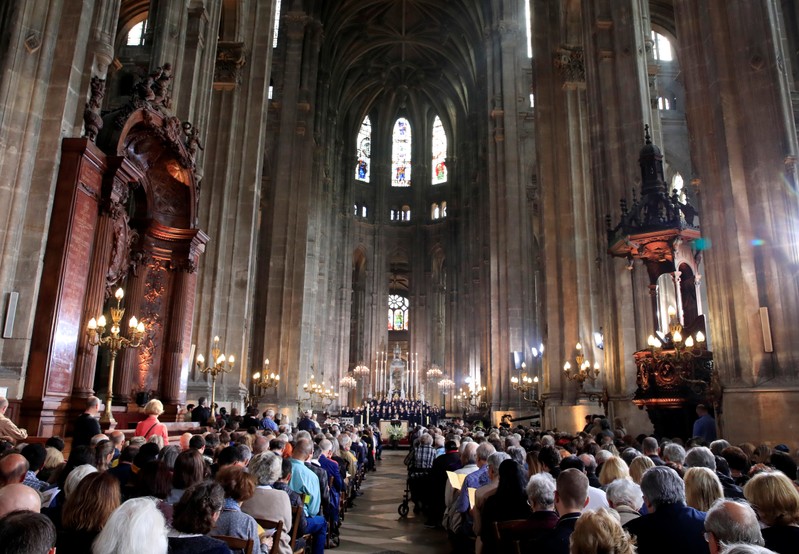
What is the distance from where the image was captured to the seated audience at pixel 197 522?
108 inches

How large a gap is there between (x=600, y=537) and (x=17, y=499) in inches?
101

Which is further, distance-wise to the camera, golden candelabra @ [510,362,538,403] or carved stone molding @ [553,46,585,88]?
golden candelabra @ [510,362,538,403]

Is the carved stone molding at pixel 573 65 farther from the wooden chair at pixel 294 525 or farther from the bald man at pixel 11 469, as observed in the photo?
the bald man at pixel 11 469

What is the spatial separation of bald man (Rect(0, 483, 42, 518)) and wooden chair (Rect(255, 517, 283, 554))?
1487mm

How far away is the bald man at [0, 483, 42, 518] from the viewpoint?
2686 millimetres

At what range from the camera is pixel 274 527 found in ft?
13.4

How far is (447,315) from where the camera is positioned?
45781mm

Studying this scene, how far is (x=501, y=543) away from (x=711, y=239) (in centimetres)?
745

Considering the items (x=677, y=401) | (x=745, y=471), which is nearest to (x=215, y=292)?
(x=677, y=401)

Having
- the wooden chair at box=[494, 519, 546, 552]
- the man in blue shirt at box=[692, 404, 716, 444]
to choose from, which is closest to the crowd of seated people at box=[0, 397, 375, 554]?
the wooden chair at box=[494, 519, 546, 552]

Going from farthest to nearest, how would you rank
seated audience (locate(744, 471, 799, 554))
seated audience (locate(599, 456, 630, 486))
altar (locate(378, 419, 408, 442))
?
altar (locate(378, 419, 408, 442)) < seated audience (locate(599, 456, 630, 486)) < seated audience (locate(744, 471, 799, 554))

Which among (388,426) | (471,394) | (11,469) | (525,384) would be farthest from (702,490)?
(471,394)

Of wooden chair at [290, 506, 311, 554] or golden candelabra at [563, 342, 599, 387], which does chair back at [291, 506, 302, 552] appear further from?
golden candelabra at [563, 342, 599, 387]

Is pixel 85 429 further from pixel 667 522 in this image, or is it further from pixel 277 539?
pixel 667 522
